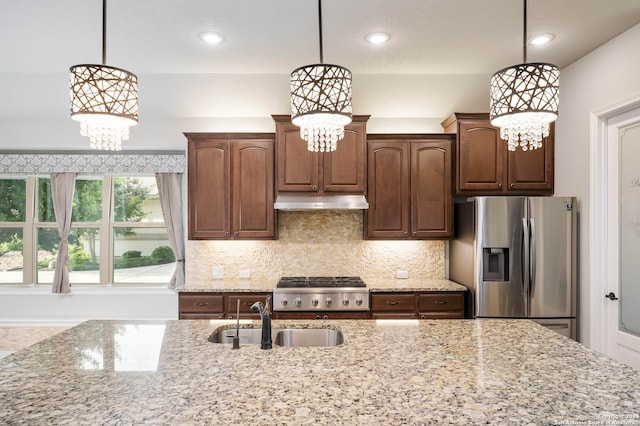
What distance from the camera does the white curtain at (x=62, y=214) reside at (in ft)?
14.5

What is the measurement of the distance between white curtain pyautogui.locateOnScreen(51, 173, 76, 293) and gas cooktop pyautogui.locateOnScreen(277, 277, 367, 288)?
2.51m

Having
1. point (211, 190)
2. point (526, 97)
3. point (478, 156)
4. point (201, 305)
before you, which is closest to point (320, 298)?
point (201, 305)

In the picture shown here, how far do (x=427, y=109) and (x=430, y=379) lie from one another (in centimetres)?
323

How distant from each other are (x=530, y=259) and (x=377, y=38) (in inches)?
86.8

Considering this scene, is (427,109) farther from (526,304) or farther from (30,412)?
(30,412)

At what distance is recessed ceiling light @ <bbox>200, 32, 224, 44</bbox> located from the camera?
300 centimetres

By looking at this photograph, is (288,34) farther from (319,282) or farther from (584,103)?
(584,103)

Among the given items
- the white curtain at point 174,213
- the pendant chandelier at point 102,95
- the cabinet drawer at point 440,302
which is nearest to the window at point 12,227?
the white curtain at point 174,213

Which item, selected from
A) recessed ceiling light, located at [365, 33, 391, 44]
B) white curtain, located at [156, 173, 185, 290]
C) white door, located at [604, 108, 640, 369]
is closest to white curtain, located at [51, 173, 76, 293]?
white curtain, located at [156, 173, 185, 290]

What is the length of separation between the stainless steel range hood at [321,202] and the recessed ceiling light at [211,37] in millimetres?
1420

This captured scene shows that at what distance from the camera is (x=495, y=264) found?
3.43 meters

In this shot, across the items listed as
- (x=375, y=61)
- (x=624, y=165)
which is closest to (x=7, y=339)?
(x=375, y=61)

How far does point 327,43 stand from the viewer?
3166 mm

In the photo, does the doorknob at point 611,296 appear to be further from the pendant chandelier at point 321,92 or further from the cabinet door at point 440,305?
the pendant chandelier at point 321,92
